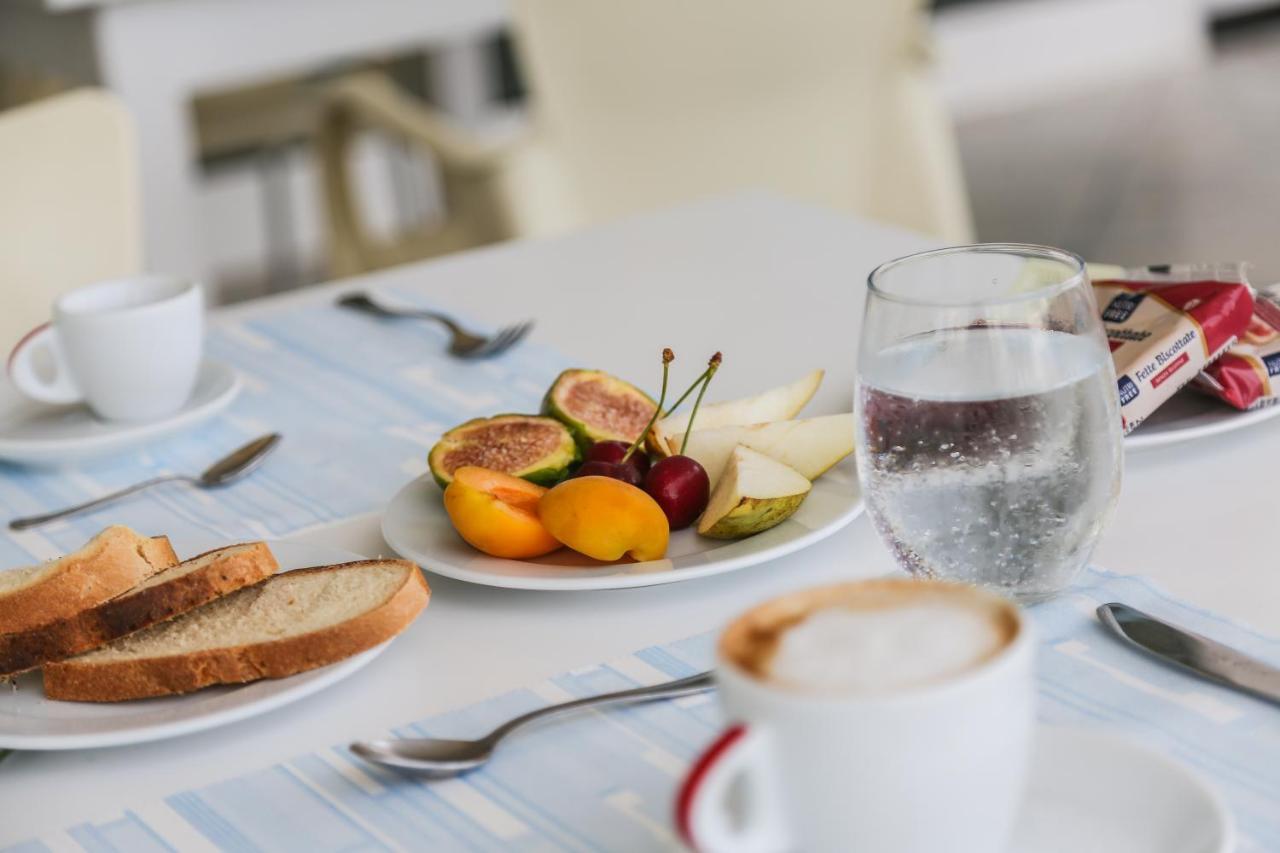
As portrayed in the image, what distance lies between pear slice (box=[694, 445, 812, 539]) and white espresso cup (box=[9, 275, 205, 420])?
497 mm

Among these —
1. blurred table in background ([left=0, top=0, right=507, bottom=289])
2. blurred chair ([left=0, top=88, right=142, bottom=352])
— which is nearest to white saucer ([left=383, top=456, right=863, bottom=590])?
blurred chair ([left=0, top=88, right=142, bottom=352])

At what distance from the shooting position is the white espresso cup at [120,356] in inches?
41.7

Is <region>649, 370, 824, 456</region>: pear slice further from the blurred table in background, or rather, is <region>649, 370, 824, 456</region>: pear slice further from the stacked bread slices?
the blurred table in background

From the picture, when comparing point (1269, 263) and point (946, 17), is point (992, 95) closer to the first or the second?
point (946, 17)

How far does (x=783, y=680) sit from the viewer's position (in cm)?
43

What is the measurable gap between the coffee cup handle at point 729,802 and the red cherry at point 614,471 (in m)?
0.33

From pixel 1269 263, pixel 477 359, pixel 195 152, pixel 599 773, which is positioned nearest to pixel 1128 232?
pixel 1269 263

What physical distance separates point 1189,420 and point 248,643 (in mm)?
528

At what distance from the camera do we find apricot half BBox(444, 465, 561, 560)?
2.45 ft

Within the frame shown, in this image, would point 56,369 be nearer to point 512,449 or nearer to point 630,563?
point 512,449

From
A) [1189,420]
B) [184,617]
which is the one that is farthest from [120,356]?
[1189,420]

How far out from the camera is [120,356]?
106cm

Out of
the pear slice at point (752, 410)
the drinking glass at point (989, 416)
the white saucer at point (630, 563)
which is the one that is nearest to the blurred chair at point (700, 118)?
the pear slice at point (752, 410)

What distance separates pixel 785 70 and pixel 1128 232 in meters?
2.04
